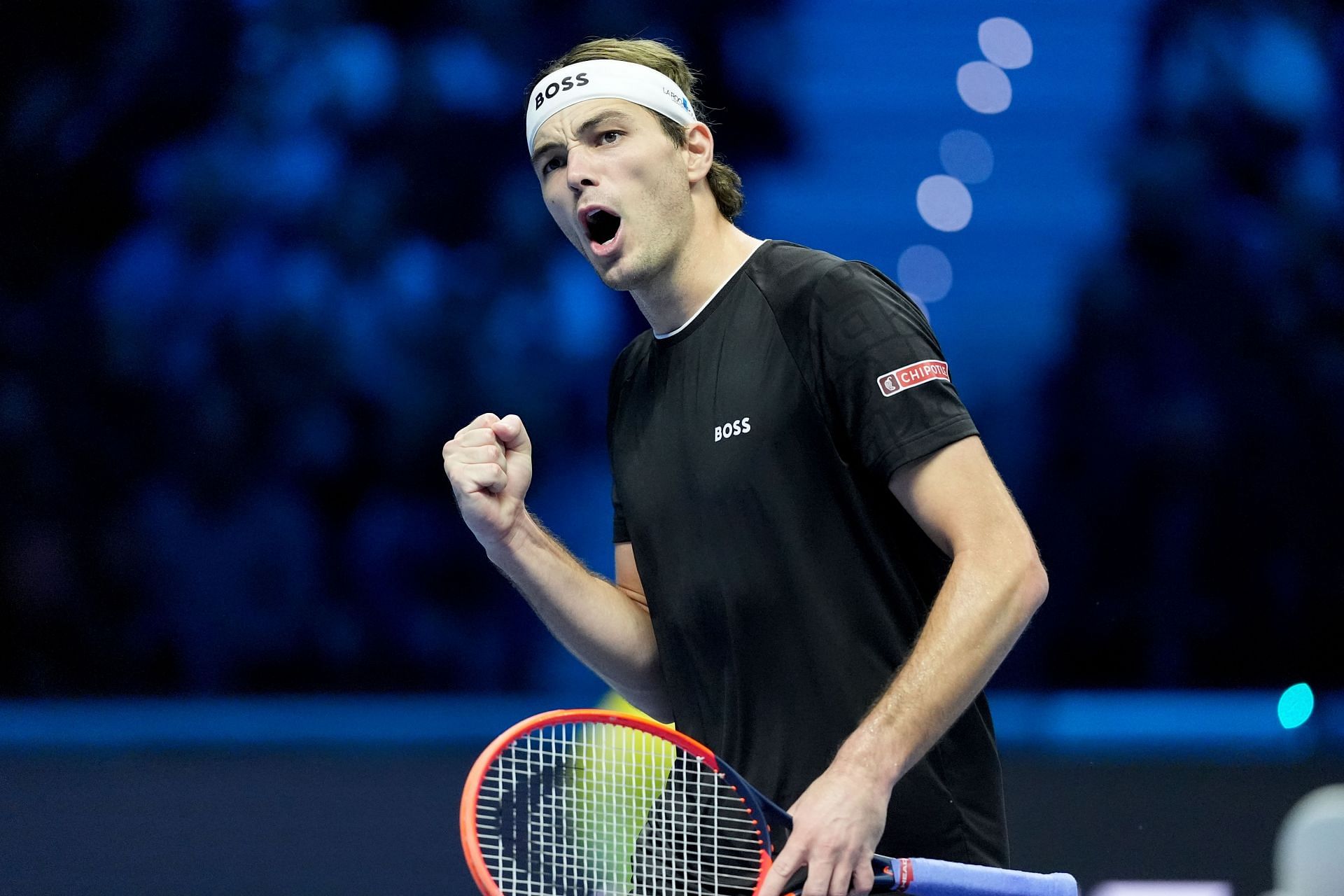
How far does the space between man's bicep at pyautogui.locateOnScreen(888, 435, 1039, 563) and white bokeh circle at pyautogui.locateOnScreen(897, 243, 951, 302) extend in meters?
4.01

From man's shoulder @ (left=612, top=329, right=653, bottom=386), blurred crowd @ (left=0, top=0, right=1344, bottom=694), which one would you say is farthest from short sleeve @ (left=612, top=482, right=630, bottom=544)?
blurred crowd @ (left=0, top=0, right=1344, bottom=694)

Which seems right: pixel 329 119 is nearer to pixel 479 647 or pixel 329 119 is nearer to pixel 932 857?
pixel 479 647

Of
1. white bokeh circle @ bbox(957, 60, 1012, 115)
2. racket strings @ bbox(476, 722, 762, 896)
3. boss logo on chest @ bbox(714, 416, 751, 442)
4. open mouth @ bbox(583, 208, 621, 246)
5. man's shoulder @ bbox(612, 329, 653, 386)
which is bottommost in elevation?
racket strings @ bbox(476, 722, 762, 896)

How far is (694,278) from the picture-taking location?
2.07m

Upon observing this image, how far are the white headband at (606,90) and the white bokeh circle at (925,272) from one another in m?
3.52

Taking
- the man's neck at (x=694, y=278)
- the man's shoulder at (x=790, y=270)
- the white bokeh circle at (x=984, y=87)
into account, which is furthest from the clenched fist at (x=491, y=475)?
the white bokeh circle at (x=984, y=87)

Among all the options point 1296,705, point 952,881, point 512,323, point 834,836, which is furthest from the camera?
point 512,323

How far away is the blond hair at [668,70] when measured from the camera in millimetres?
2205

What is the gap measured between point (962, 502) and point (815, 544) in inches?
9.0

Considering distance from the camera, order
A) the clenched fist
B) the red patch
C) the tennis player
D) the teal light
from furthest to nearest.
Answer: the teal light → the clenched fist → the red patch → the tennis player

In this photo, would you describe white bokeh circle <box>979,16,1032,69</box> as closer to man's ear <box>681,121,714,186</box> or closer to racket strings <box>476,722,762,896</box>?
man's ear <box>681,121,714,186</box>

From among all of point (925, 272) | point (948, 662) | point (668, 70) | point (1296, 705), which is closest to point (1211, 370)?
point (925, 272)

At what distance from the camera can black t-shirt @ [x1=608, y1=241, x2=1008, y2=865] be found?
177 centimetres

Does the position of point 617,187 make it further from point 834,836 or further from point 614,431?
point 834,836
